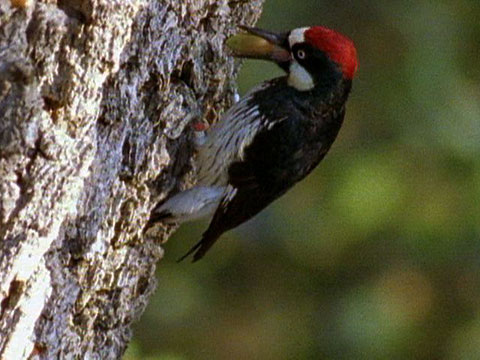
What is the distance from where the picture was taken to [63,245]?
4027 mm

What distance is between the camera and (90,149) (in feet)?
13.0

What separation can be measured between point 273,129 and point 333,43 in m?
0.42

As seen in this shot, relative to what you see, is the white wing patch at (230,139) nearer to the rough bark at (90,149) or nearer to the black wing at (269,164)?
the black wing at (269,164)

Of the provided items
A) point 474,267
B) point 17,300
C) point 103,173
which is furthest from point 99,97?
point 474,267

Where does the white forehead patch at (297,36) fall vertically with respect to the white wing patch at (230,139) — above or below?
above

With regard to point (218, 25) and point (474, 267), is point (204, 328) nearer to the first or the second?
point (474, 267)

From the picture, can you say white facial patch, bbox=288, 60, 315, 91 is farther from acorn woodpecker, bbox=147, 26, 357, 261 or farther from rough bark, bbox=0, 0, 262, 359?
rough bark, bbox=0, 0, 262, 359

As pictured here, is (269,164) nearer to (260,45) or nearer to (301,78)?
(301,78)

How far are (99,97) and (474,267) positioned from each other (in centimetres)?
349

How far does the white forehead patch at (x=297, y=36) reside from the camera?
4910 mm

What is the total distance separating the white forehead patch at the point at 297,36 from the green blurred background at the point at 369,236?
180cm

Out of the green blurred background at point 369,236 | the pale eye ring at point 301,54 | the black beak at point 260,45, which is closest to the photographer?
the black beak at point 260,45

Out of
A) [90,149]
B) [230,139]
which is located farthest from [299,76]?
[90,149]

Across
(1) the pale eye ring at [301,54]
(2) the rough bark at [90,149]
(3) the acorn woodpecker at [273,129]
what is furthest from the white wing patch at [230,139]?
(1) the pale eye ring at [301,54]
